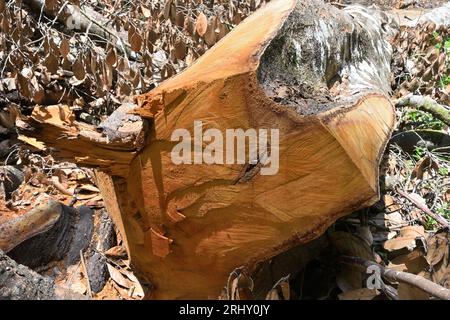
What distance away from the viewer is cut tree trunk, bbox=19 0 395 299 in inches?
52.5

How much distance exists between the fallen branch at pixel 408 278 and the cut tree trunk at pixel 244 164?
0.24 meters

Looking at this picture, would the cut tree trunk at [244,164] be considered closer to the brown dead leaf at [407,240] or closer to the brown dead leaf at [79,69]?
the brown dead leaf at [407,240]

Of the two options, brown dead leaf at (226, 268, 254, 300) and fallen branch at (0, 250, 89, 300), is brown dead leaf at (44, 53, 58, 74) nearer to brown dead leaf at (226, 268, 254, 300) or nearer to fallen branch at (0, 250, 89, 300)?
fallen branch at (0, 250, 89, 300)

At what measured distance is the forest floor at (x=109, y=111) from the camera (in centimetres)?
184

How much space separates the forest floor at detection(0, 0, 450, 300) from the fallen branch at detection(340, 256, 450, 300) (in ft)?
0.10

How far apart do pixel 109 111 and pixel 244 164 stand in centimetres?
137

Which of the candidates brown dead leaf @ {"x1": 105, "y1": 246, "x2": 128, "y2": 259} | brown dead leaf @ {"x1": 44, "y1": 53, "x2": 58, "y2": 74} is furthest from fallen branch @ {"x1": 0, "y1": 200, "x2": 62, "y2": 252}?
brown dead leaf @ {"x1": 44, "y1": 53, "x2": 58, "y2": 74}

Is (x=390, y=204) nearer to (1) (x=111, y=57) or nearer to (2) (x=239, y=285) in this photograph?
(2) (x=239, y=285)

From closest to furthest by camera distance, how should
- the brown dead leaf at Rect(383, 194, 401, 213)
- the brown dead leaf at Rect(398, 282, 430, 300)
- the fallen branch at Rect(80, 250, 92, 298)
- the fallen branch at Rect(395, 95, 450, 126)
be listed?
the brown dead leaf at Rect(398, 282, 430, 300), the fallen branch at Rect(80, 250, 92, 298), the brown dead leaf at Rect(383, 194, 401, 213), the fallen branch at Rect(395, 95, 450, 126)

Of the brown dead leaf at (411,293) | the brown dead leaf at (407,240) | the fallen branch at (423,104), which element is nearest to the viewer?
the brown dead leaf at (411,293)

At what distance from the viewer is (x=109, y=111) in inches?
101

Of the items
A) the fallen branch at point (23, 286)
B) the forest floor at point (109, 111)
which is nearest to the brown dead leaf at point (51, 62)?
the forest floor at point (109, 111)
